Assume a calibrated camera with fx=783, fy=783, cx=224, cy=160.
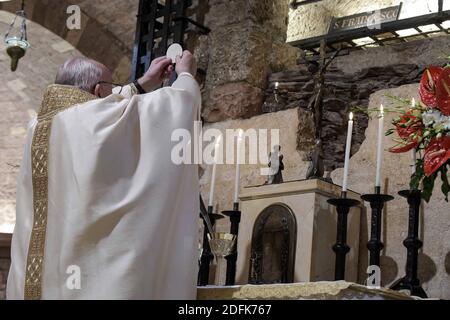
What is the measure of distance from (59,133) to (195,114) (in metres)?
0.45

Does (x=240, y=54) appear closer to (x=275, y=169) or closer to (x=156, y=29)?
(x=156, y=29)

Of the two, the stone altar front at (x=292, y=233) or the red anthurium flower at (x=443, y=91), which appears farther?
the stone altar front at (x=292, y=233)

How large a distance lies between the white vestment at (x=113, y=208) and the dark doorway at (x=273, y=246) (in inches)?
34.7

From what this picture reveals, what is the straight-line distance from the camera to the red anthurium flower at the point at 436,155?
282 centimetres

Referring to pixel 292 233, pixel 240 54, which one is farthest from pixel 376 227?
pixel 240 54

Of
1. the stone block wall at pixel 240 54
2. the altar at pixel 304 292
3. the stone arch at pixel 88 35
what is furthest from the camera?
the stone arch at pixel 88 35

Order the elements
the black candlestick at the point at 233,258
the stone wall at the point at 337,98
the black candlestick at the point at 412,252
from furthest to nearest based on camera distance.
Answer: the stone wall at the point at 337,98
the black candlestick at the point at 233,258
the black candlestick at the point at 412,252

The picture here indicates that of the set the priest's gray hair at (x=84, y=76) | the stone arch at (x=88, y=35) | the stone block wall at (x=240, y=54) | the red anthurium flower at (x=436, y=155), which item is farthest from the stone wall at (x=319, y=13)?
Result: the priest's gray hair at (x=84, y=76)

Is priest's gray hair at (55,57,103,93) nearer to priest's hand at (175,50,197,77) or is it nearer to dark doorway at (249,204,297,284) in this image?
priest's hand at (175,50,197,77)

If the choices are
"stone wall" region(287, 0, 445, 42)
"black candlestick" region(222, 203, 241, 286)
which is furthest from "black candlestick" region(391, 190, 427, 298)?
"stone wall" region(287, 0, 445, 42)

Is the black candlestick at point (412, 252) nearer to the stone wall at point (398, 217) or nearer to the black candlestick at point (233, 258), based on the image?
the stone wall at point (398, 217)

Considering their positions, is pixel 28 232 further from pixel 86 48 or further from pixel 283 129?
pixel 86 48

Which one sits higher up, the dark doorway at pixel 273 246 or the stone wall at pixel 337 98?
the stone wall at pixel 337 98

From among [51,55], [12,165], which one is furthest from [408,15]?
[12,165]
